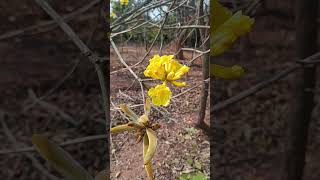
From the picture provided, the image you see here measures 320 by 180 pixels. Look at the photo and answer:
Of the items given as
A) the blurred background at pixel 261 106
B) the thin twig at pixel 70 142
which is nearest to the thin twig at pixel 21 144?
the thin twig at pixel 70 142

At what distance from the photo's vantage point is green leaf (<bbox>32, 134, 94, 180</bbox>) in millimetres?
466

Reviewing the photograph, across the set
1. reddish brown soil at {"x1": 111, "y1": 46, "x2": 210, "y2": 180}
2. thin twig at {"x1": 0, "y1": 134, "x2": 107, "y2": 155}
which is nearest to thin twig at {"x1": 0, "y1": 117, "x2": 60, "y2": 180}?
thin twig at {"x1": 0, "y1": 134, "x2": 107, "y2": 155}

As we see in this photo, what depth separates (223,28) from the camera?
458 millimetres

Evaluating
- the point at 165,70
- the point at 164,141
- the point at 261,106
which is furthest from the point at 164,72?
the point at 164,141

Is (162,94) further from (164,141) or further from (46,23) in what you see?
(164,141)

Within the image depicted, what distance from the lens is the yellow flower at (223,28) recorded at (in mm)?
457

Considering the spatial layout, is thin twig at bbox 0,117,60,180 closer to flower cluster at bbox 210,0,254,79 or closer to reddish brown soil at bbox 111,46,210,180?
flower cluster at bbox 210,0,254,79

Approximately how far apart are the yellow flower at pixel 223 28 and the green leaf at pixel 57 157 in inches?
8.1

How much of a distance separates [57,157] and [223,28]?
234mm

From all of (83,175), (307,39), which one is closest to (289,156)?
(307,39)

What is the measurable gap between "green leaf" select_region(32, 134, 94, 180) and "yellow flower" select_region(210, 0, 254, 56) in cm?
20

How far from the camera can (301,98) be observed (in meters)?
0.53

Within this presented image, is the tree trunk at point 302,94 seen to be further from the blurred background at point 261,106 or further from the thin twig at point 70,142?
the thin twig at point 70,142

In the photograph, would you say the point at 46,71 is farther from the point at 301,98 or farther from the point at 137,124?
the point at 301,98
